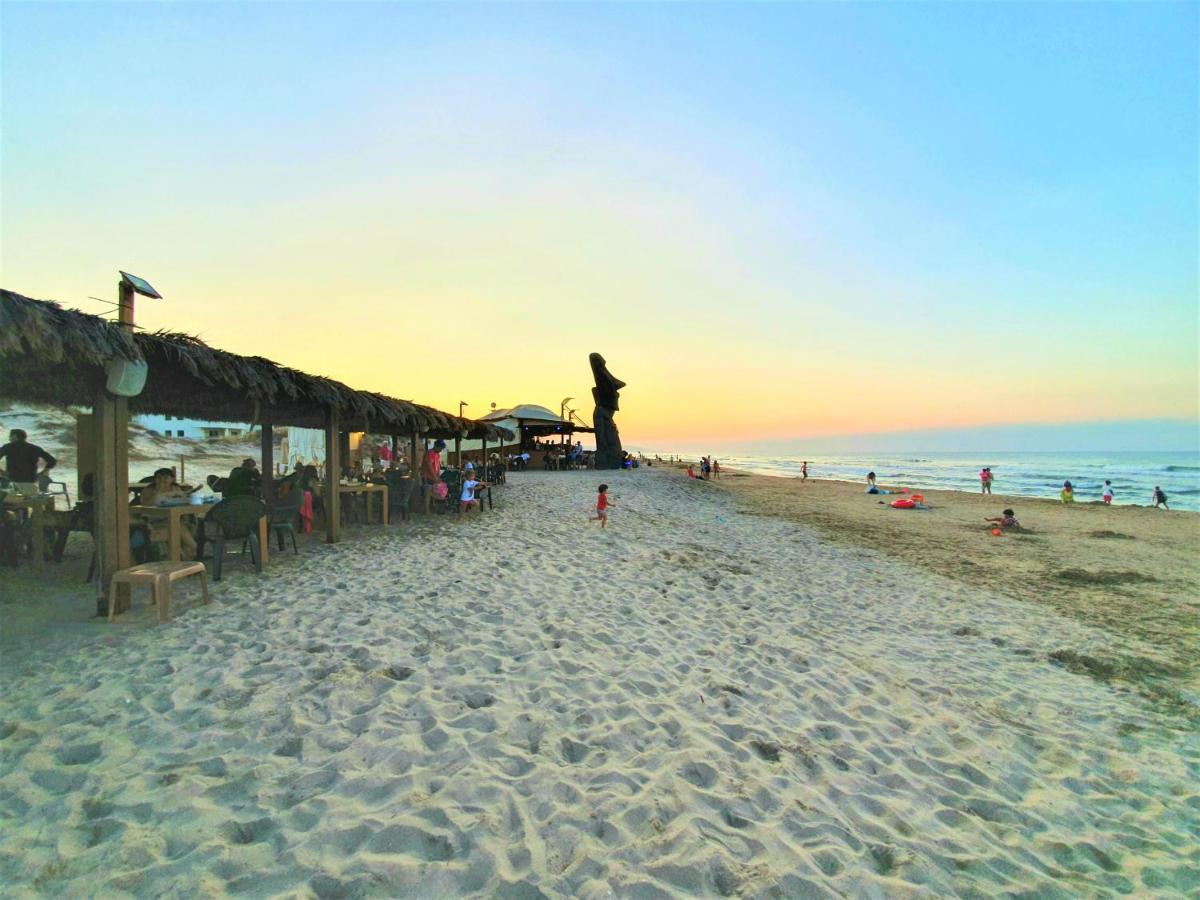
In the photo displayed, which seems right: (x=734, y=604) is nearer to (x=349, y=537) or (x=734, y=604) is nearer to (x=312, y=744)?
(x=312, y=744)

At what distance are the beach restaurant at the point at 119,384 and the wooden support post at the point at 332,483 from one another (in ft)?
0.05

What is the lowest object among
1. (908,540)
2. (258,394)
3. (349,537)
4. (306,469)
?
(908,540)

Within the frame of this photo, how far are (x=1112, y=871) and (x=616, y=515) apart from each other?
1007cm

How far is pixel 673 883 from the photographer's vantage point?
85.0 inches

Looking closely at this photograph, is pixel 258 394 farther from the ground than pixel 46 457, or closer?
farther from the ground

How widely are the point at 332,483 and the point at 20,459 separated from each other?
11.9ft

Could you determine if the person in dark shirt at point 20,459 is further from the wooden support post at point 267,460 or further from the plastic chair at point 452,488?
the plastic chair at point 452,488

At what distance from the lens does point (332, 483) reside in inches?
331

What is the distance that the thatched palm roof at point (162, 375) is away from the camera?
4027mm

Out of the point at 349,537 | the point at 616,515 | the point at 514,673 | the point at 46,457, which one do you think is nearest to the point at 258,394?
the point at 349,537

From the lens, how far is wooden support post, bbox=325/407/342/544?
823cm

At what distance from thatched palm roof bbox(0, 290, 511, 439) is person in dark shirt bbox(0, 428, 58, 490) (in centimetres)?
58

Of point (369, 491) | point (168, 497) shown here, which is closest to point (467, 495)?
point (369, 491)

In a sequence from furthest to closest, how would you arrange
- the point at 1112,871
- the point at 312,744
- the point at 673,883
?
the point at 312,744
the point at 1112,871
the point at 673,883
